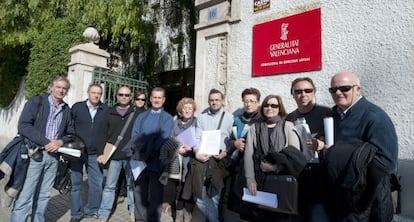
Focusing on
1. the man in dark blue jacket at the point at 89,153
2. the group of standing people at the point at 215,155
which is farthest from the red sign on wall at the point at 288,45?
the man in dark blue jacket at the point at 89,153

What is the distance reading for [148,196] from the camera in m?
3.79

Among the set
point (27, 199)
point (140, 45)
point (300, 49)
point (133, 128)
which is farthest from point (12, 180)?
point (140, 45)

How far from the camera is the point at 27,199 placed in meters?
3.41

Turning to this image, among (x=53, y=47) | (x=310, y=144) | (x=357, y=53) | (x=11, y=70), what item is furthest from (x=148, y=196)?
(x=11, y=70)

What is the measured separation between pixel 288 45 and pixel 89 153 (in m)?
3.01

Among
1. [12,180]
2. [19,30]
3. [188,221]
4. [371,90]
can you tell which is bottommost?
[188,221]

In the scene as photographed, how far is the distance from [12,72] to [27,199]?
35.8ft

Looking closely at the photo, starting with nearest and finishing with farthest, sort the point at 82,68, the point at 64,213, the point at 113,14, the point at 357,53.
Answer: the point at 357,53, the point at 64,213, the point at 82,68, the point at 113,14

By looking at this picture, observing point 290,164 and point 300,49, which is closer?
point 290,164

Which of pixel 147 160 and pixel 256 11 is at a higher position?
pixel 256 11

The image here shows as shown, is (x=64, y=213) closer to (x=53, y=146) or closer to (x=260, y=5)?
(x=53, y=146)

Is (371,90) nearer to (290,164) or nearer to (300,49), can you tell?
(300,49)

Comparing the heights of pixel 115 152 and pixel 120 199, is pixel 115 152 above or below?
above

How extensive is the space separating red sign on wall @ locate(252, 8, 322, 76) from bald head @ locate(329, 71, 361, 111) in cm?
196
